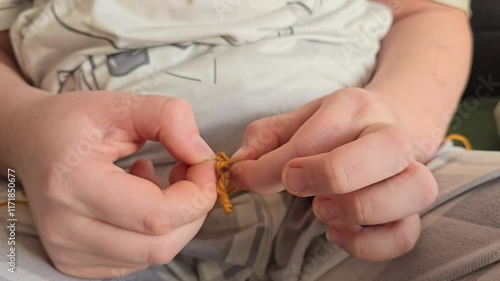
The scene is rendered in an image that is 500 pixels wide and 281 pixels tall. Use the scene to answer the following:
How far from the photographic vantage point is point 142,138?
48cm

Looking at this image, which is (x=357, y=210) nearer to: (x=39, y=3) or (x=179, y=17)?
(x=179, y=17)

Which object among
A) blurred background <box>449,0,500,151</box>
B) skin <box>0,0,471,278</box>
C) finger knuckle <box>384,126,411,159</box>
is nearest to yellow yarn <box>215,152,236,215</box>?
skin <box>0,0,471,278</box>

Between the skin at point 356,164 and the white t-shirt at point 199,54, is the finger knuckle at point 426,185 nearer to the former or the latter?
the skin at point 356,164

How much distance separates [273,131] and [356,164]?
109mm

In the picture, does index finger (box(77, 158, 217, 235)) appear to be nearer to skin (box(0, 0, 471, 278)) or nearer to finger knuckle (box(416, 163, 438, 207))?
skin (box(0, 0, 471, 278))

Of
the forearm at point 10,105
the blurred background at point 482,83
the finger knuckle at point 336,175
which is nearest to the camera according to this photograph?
the finger knuckle at point 336,175

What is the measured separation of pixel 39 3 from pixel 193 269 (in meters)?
0.32

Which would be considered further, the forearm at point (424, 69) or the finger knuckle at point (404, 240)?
the forearm at point (424, 69)

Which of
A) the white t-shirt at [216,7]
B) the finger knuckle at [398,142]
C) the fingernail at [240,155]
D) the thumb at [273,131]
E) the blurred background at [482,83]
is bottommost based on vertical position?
the blurred background at [482,83]

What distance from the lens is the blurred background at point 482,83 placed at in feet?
2.60

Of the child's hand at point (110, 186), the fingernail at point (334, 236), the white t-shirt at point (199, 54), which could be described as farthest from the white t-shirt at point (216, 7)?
the fingernail at point (334, 236)

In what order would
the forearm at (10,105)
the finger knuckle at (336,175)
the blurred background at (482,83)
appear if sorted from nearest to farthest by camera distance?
1. the finger knuckle at (336,175)
2. the forearm at (10,105)
3. the blurred background at (482,83)

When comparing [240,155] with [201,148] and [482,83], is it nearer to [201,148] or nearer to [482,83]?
[201,148]

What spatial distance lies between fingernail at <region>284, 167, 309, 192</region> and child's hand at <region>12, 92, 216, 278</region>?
0.21ft
